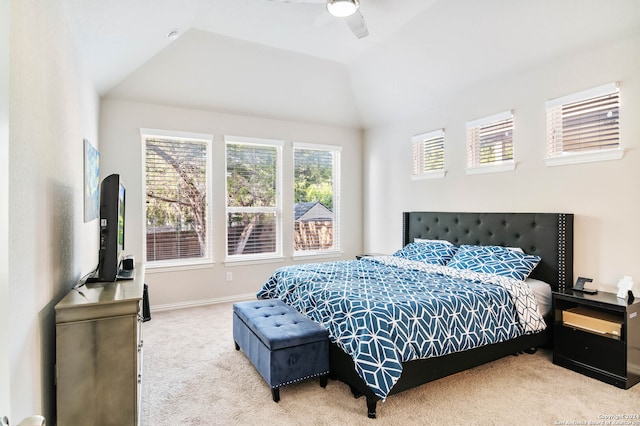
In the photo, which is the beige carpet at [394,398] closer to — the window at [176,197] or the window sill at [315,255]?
the window at [176,197]

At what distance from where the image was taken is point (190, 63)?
13.5ft

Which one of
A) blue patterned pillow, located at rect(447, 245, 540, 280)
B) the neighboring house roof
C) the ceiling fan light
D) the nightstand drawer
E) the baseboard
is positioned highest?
the ceiling fan light

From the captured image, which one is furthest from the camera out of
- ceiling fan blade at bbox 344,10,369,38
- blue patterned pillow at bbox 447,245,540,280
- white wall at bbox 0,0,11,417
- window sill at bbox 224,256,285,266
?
window sill at bbox 224,256,285,266

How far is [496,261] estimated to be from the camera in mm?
3383

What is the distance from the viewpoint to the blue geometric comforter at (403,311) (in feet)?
7.18

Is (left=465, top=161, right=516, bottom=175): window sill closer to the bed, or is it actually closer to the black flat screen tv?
the bed

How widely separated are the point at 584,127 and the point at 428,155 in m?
1.83

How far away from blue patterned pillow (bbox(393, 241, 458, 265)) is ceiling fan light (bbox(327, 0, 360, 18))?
259 cm

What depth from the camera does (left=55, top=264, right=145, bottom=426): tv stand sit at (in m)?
1.73

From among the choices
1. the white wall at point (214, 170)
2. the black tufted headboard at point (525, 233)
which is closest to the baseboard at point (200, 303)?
the white wall at point (214, 170)

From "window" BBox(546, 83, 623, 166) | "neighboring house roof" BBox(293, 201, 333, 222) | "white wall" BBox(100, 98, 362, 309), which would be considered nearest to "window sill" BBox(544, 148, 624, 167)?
"window" BBox(546, 83, 623, 166)

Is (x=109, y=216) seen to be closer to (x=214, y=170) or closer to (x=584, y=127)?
(x=214, y=170)

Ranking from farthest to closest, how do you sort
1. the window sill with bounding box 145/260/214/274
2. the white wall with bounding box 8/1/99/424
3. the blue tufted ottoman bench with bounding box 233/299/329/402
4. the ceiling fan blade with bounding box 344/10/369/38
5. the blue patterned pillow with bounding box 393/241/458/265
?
1. the window sill with bounding box 145/260/214/274
2. the blue patterned pillow with bounding box 393/241/458/265
3. the ceiling fan blade with bounding box 344/10/369/38
4. the blue tufted ottoman bench with bounding box 233/299/329/402
5. the white wall with bounding box 8/1/99/424

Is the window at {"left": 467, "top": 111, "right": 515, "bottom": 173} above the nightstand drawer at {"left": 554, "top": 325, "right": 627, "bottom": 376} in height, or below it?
above
